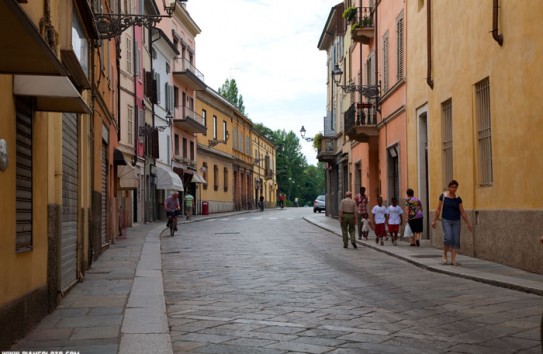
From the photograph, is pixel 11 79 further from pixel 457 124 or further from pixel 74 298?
pixel 457 124

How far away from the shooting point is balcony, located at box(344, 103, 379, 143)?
26234 mm

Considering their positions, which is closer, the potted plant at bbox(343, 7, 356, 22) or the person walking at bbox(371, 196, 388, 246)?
the person walking at bbox(371, 196, 388, 246)

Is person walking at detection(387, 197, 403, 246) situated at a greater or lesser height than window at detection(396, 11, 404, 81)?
lesser

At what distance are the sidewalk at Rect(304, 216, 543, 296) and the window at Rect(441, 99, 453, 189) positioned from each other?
190cm

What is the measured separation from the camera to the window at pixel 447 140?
17031 millimetres

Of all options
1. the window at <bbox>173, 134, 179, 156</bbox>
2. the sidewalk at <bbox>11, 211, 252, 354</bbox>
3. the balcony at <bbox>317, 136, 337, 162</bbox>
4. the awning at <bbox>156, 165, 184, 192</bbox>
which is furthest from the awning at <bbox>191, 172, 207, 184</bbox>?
the sidewalk at <bbox>11, 211, 252, 354</bbox>

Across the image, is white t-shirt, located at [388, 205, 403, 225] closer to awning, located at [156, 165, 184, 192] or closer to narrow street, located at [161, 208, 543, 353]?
narrow street, located at [161, 208, 543, 353]

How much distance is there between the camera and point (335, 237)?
76.0 feet

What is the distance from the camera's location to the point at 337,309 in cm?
820

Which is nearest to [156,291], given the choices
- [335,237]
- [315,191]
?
[335,237]

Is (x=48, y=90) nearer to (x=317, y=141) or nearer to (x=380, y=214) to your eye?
(x=380, y=214)

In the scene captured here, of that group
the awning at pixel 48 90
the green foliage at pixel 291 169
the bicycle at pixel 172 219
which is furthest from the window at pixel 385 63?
the green foliage at pixel 291 169

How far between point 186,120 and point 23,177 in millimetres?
35575

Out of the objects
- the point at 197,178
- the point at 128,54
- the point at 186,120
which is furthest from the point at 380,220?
the point at 197,178
